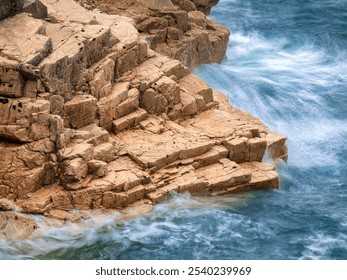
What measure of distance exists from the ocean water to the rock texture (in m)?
0.88

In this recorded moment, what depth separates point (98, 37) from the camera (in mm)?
29750

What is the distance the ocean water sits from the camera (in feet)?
83.0

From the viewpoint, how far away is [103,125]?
2905 centimetres

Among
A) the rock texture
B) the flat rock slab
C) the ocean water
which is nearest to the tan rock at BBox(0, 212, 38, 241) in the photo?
the rock texture

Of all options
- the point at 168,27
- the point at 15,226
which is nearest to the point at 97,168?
the point at 15,226

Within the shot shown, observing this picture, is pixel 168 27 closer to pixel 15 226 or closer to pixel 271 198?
pixel 271 198

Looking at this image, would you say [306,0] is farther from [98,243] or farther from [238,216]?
[98,243]

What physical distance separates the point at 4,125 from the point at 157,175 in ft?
18.5

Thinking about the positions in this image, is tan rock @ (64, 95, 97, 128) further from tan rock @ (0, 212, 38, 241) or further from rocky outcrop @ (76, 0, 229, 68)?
rocky outcrop @ (76, 0, 229, 68)

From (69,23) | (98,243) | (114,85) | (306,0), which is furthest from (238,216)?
(306,0)

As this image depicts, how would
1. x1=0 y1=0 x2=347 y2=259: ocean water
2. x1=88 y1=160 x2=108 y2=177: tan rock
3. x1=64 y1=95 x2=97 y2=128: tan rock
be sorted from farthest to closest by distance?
1. x1=64 y1=95 x2=97 y2=128: tan rock
2. x1=88 y1=160 x2=108 y2=177: tan rock
3. x1=0 y1=0 x2=347 y2=259: ocean water

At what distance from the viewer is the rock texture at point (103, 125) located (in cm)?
2603

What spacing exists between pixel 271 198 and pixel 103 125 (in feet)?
22.5

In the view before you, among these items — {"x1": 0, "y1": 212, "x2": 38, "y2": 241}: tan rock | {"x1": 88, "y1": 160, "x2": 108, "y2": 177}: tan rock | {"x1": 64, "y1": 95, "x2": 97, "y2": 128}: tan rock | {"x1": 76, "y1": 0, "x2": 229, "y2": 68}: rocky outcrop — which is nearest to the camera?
{"x1": 0, "y1": 212, "x2": 38, "y2": 241}: tan rock
